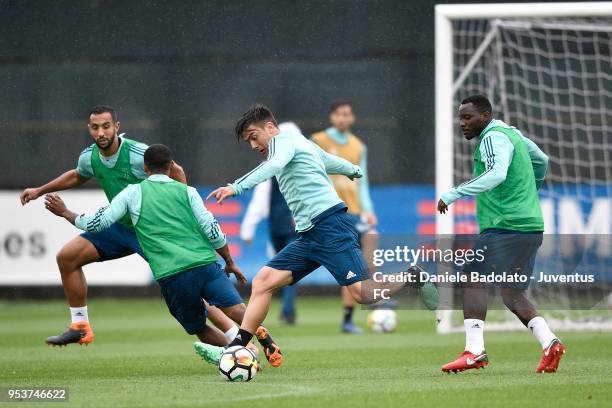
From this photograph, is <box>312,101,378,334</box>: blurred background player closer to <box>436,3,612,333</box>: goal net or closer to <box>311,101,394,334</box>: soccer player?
<box>311,101,394,334</box>: soccer player

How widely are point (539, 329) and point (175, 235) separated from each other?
263 centimetres

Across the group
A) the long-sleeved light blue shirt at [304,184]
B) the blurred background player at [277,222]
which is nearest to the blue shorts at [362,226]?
the blurred background player at [277,222]

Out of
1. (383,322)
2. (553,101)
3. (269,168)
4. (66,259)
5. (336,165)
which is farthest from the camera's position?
(553,101)

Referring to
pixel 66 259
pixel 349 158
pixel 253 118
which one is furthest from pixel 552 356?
pixel 349 158

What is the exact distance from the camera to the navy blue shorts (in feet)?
29.5

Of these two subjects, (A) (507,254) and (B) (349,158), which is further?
(B) (349,158)

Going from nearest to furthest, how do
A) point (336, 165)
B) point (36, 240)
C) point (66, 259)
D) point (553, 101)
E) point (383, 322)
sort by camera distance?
point (336, 165) → point (66, 259) → point (383, 322) → point (553, 101) → point (36, 240)

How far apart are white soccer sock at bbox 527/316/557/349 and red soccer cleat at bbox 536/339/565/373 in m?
0.04

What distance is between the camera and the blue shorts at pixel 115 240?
10039 millimetres

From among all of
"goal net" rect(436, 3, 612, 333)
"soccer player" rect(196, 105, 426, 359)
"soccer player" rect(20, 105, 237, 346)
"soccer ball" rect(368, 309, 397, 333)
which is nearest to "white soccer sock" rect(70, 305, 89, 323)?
"soccer player" rect(20, 105, 237, 346)

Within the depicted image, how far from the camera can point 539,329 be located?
894cm

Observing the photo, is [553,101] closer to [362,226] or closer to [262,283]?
[362,226]

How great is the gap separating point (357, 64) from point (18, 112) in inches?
194

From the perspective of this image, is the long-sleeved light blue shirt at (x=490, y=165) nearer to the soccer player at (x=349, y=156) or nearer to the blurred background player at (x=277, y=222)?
the soccer player at (x=349, y=156)
